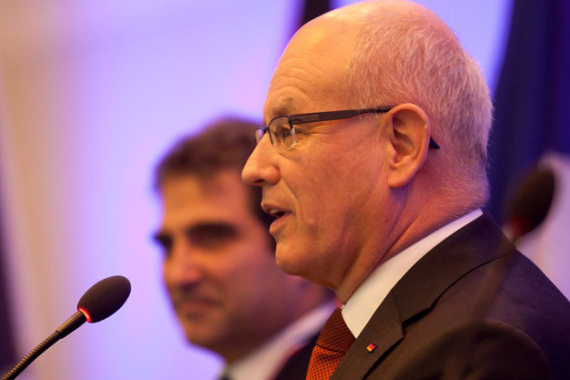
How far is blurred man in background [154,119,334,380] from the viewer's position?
8.50ft

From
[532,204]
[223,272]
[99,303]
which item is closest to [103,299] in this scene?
[99,303]

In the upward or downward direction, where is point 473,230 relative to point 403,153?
downward

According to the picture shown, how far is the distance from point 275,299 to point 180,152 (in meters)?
0.66

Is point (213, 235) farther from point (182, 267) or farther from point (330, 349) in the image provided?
point (330, 349)

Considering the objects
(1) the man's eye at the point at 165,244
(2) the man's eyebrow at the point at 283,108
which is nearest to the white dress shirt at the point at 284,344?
(1) the man's eye at the point at 165,244

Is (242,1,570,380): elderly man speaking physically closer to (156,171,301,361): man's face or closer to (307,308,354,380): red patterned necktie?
(307,308,354,380): red patterned necktie

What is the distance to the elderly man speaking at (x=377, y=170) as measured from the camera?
1.68 m

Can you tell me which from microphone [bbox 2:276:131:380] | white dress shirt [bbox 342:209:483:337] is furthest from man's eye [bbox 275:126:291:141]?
microphone [bbox 2:276:131:380]

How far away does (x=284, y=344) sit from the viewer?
2.59m

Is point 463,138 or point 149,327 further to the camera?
point 149,327

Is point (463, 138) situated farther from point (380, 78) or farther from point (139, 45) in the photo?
point (139, 45)

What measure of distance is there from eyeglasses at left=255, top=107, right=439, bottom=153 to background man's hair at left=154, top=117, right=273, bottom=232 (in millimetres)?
708

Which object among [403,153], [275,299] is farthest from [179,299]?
[403,153]

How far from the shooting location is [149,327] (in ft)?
9.17
